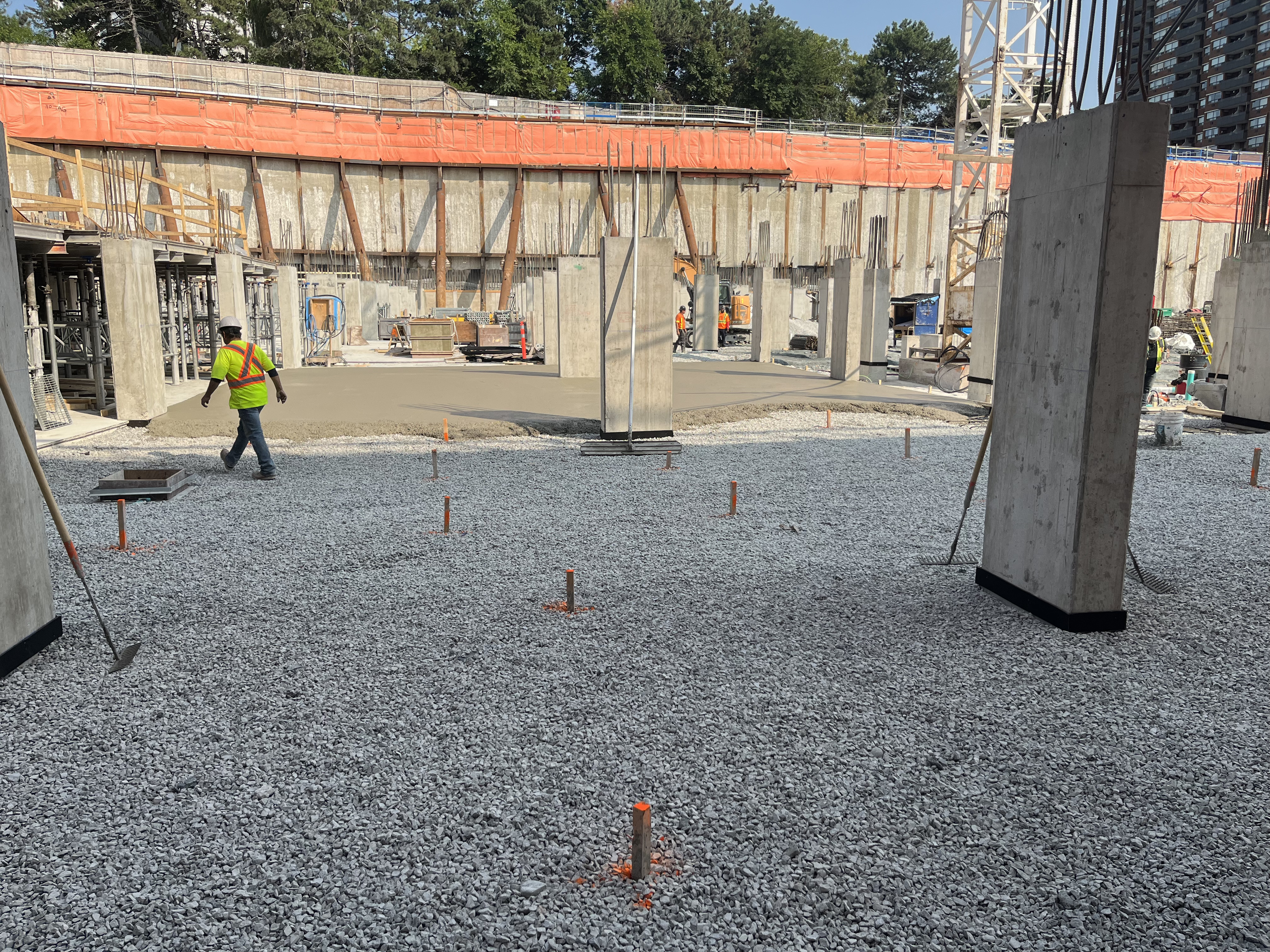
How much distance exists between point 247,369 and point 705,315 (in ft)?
76.5

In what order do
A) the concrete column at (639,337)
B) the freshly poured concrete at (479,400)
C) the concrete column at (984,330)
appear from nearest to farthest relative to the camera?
1. the concrete column at (639,337)
2. the freshly poured concrete at (479,400)
3. the concrete column at (984,330)

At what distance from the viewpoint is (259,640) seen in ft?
18.8

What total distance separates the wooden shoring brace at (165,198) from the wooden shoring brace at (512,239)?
36.6ft

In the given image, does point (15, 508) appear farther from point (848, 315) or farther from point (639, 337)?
point (848, 315)

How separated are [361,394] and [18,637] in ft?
43.3

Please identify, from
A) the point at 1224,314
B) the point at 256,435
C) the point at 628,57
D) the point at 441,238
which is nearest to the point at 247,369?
the point at 256,435

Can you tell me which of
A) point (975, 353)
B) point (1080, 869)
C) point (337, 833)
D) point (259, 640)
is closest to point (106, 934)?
point (337, 833)

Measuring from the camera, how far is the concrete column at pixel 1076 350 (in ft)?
17.9

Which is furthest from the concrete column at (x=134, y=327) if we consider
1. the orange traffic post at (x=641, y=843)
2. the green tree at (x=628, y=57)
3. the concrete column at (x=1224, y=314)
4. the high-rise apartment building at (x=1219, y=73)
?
the high-rise apartment building at (x=1219, y=73)

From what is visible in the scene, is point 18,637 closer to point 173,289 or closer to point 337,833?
point 337,833

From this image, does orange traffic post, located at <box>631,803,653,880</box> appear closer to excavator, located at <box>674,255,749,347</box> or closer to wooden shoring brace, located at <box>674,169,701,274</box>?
excavator, located at <box>674,255,749,347</box>

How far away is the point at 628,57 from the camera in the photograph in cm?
6275

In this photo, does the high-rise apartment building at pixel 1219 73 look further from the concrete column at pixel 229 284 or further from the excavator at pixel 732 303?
the concrete column at pixel 229 284

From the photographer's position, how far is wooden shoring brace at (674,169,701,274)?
4178cm
